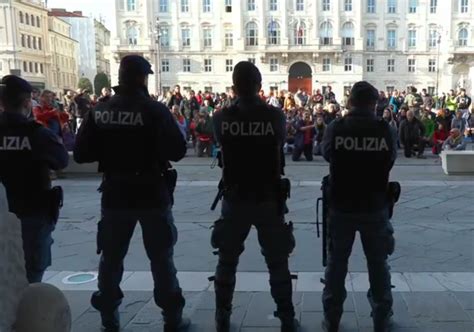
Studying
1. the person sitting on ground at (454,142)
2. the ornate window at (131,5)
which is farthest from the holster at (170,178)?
the ornate window at (131,5)

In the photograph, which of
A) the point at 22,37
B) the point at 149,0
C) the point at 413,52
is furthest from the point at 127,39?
the point at 413,52

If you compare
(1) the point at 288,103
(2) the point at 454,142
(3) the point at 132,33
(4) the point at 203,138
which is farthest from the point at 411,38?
(4) the point at 203,138

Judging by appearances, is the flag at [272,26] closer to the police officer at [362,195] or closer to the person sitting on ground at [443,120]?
the person sitting on ground at [443,120]

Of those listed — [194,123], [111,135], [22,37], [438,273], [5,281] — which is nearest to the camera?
[5,281]

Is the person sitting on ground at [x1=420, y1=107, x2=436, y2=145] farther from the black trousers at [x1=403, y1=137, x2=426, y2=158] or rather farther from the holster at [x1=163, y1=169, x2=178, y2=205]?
the holster at [x1=163, y1=169, x2=178, y2=205]

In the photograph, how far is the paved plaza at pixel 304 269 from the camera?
3.88 meters

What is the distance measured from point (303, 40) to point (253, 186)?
6007 centimetres

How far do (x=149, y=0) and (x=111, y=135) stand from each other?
61.3 metres

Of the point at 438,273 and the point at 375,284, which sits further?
the point at 438,273

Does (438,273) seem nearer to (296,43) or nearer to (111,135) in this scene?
(111,135)

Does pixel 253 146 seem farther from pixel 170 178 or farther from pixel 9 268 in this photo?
pixel 9 268

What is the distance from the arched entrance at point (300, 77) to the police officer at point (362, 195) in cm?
5991

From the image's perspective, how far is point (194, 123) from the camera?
15.1 m

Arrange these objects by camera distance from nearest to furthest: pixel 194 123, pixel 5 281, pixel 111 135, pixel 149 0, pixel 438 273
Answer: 1. pixel 5 281
2. pixel 111 135
3. pixel 438 273
4. pixel 194 123
5. pixel 149 0
